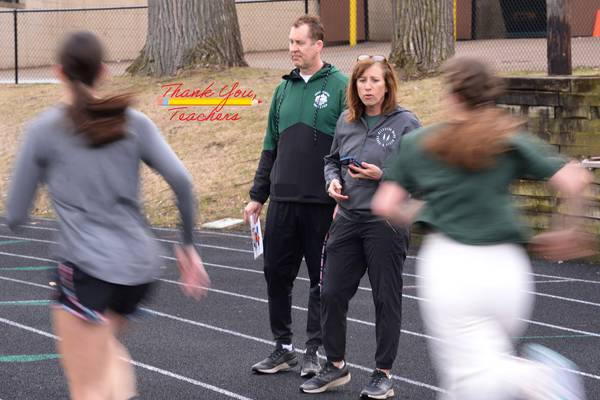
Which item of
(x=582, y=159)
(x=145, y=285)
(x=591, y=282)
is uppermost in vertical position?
(x=145, y=285)

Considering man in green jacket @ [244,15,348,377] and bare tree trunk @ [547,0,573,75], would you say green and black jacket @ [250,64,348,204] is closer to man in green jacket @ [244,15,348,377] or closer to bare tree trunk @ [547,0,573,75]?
man in green jacket @ [244,15,348,377]

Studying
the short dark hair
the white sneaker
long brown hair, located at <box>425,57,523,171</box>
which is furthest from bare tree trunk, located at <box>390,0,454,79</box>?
the white sneaker

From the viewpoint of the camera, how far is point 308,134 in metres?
6.25

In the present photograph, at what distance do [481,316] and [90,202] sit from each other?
1.43 metres

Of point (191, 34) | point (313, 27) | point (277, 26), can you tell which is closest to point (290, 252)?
point (313, 27)

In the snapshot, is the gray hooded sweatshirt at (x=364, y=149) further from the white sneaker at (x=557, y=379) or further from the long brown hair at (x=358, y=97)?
the white sneaker at (x=557, y=379)

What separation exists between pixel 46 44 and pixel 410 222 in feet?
81.3

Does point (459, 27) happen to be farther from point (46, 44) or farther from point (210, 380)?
point (210, 380)

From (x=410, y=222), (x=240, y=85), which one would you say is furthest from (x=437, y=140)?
(x=240, y=85)

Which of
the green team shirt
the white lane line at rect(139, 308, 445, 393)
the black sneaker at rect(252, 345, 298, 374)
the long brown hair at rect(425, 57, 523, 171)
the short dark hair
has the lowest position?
the white lane line at rect(139, 308, 445, 393)

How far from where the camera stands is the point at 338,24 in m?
28.5

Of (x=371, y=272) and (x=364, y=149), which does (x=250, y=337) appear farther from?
(x=364, y=149)

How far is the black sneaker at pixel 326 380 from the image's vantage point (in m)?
6.06

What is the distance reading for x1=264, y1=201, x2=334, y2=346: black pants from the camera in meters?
6.26
